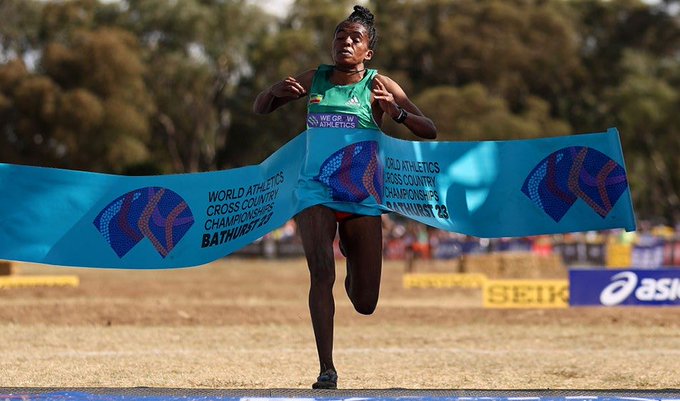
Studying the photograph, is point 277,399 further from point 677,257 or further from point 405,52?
point 405,52

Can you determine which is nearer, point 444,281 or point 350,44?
point 350,44

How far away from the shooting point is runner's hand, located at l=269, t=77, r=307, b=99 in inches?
318

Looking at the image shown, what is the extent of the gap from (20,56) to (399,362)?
59.7 m

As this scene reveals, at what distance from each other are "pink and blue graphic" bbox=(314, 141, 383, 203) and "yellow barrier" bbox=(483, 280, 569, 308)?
40.7 ft

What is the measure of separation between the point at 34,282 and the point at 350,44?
1972 cm

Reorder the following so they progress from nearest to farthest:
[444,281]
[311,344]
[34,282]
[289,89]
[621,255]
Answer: [289,89]
[311,344]
[34,282]
[444,281]
[621,255]

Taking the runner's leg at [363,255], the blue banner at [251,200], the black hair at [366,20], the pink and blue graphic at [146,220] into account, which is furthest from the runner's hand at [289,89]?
the pink and blue graphic at [146,220]

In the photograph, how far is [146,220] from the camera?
28.1ft

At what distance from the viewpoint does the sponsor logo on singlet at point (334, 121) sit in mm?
7977

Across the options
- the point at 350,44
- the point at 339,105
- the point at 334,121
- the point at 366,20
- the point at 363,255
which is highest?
the point at 366,20

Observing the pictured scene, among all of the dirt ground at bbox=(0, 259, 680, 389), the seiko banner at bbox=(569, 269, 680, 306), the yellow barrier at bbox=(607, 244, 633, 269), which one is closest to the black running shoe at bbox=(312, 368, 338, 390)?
the dirt ground at bbox=(0, 259, 680, 389)

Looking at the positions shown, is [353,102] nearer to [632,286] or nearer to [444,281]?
[632,286]

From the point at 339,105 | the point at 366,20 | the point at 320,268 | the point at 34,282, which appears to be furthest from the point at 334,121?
the point at 34,282

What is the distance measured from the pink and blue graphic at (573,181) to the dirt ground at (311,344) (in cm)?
199
